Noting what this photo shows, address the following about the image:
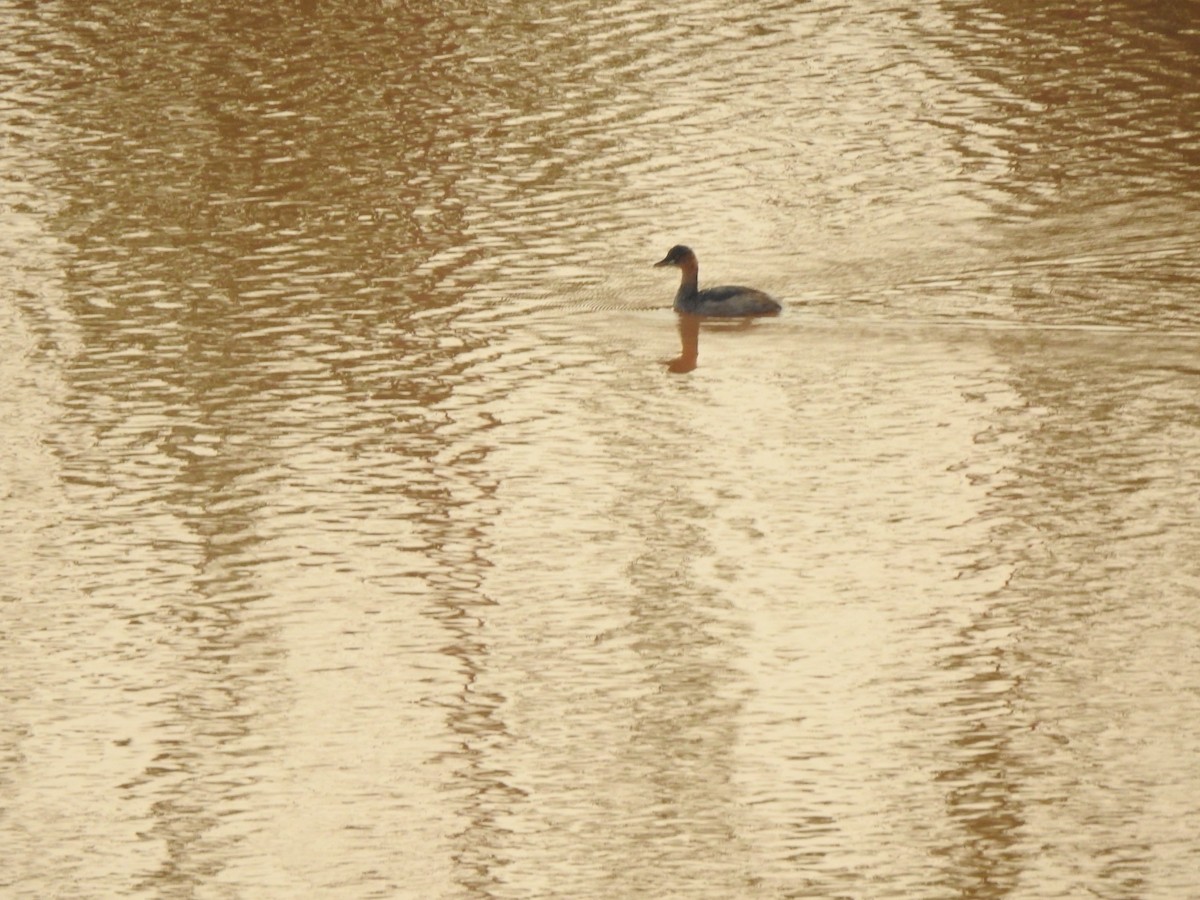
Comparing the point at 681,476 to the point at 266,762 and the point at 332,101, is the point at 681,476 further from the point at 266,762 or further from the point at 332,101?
the point at 332,101

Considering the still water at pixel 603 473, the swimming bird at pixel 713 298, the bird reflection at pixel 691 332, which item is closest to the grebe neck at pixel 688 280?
the swimming bird at pixel 713 298

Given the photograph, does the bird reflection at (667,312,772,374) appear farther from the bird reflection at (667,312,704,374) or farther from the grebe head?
the grebe head

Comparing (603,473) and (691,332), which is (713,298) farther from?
(603,473)

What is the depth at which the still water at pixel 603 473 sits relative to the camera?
935cm

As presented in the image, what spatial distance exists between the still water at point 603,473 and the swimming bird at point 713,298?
0.14 meters

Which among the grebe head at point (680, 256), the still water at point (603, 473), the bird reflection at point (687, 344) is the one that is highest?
the grebe head at point (680, 256)

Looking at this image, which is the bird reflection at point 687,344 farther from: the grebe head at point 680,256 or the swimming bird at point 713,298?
the grebe head at point 680,256

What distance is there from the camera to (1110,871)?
875cm

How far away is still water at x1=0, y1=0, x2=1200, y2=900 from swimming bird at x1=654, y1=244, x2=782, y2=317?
0.14 m

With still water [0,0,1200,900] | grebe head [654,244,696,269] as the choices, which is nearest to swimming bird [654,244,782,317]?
grebe head [654,244,696,269]

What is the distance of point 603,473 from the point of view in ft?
42.2

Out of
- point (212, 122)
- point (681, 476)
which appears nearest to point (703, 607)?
point (681, 476)

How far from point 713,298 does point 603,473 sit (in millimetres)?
2744

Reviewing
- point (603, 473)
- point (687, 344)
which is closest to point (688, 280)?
point (687, 344)
